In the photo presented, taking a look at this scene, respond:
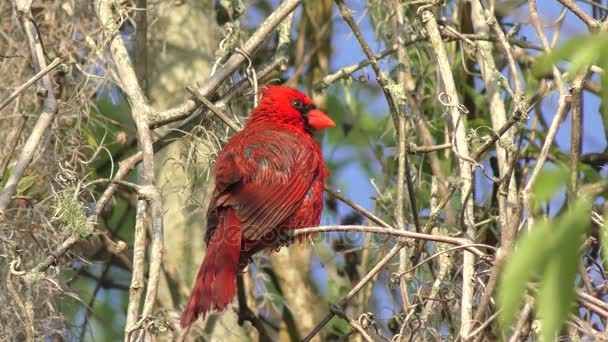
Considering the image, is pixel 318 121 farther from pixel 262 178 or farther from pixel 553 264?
pixel 553 264

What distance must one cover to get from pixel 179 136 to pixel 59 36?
0.96 metres

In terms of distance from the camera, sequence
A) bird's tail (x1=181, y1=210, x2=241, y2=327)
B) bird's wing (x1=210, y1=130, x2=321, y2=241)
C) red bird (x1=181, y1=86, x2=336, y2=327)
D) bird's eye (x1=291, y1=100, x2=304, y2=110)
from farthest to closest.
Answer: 1. bird's eye (x1=291, y1=100, x2=304, y2=110)
2. bird's wing (x1=210, y1=130, x2=321, y2=241)
3. red bird (x1=181, y1=86, x2=336, y2=327)
4. bird's tail (x1=181, y1=210, x2=241, y2=327)

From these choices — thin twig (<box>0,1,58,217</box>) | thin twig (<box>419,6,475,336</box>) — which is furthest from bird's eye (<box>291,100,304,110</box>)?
thin twig (<box>0,1,58,217</box>)

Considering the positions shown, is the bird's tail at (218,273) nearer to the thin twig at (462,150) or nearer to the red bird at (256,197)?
the red bird at (256,197)

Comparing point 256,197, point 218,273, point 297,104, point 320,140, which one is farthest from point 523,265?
point 320,140

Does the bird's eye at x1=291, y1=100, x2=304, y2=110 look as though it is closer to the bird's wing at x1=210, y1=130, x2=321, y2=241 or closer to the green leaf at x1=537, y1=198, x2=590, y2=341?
the bird's wing at x1=210, y1=130, x2=321, y2=241

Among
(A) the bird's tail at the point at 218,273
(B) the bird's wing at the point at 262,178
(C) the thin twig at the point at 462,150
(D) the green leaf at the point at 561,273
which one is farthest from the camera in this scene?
(B) the bird's wing at the point at 262,178

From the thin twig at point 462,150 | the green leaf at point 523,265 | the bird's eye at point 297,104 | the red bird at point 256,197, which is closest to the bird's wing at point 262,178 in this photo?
the red bird at point 256,197

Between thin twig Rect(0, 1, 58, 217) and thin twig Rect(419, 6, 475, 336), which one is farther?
thin twig Rect(0, 1, 58, 217)

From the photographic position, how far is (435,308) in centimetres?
322

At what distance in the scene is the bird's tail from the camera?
273cm

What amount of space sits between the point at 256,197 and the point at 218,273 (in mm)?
459

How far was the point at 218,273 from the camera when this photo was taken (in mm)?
2873

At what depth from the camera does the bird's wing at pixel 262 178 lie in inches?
126
